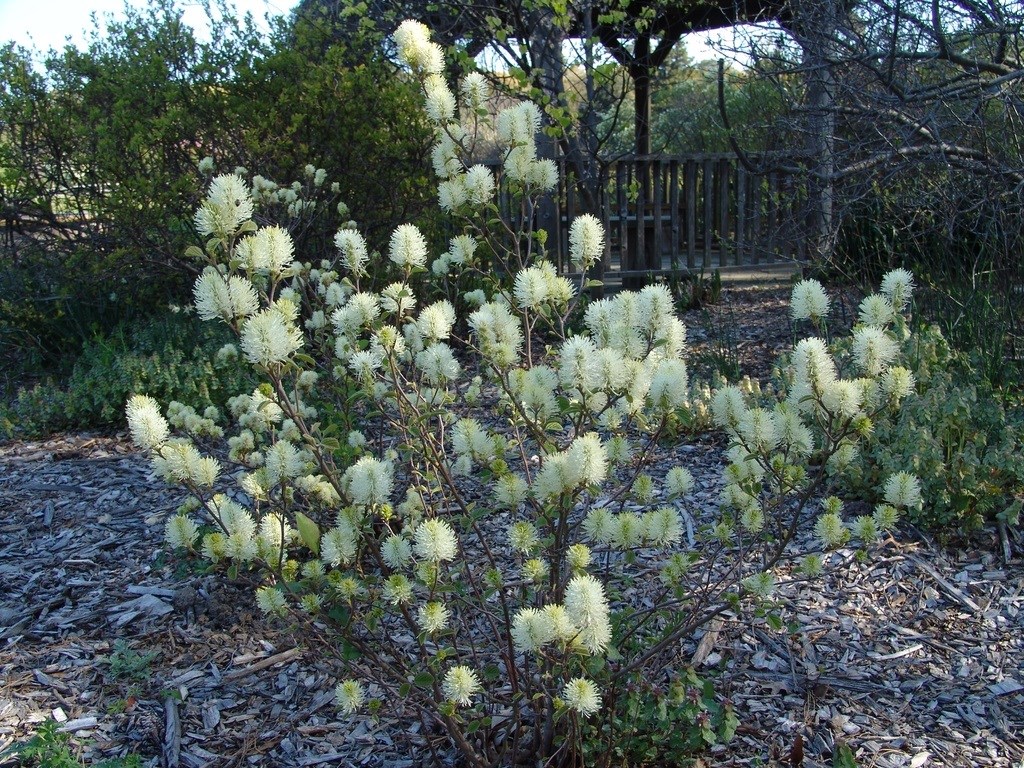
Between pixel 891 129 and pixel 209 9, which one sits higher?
pixel 209 9

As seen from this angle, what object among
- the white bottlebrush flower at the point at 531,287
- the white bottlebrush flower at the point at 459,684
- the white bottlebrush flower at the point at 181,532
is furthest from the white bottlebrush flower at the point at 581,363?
the white bottlebrush flower at the point at 181,532

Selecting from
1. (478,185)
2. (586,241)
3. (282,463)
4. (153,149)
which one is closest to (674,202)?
(153,149)

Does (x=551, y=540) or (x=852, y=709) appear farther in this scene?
(x=852, y=709)

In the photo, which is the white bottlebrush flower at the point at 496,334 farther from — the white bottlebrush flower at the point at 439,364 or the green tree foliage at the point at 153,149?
the green tree foliage at the point at 153,149

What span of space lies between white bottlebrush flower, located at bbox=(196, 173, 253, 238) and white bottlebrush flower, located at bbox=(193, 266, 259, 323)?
0.09 meters

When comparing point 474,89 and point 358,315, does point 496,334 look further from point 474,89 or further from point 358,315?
point 474,89


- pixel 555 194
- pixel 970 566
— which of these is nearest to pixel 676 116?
pixel 555 194

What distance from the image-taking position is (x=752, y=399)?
403cm

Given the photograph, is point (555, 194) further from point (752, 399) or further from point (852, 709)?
point (852, 709)

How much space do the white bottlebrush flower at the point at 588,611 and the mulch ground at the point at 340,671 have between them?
25.3 inches

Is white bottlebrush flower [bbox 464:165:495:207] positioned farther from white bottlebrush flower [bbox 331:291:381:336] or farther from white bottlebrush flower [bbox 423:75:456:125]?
white bottlebrush flower [bbox 331:291:381:336]

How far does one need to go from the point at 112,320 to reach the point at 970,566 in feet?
18.6

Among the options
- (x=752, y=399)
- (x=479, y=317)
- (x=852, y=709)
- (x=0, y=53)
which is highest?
(x=0, y=53)

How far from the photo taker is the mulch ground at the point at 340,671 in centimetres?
224
